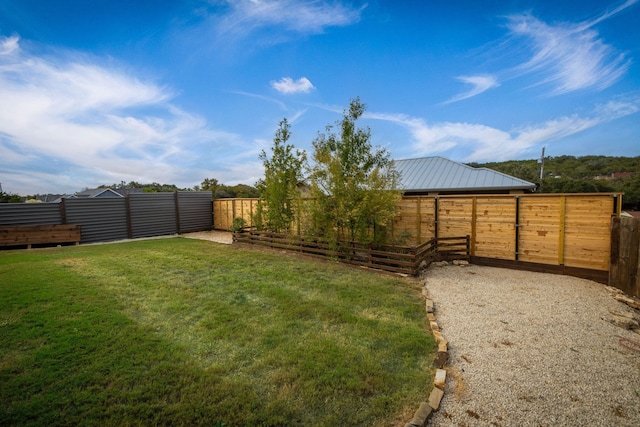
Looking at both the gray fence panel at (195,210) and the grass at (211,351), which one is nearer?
the grass at (211,351)

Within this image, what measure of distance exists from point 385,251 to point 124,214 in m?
13.3

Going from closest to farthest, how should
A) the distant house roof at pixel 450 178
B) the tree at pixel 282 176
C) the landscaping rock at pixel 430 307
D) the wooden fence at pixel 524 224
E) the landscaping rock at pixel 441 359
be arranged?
the landscaping rock at pixel 441 359 < the landscaping rock at pixel 430 307 < the wooden fence at pixel 524 224 < the tree at pixel 282 176 < the distant house roof at pixel 450 178

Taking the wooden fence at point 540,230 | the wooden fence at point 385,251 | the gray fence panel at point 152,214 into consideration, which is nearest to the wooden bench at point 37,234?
the gray fence panel at point 152,214

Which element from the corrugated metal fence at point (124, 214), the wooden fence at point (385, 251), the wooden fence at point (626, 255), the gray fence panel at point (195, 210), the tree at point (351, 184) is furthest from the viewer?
the gray fence panel at point (195, 210)

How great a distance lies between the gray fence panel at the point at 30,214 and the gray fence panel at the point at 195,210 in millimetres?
5131

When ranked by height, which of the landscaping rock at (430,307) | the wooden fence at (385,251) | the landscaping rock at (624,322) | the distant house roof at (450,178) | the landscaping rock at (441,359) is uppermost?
the distant house roof at (450,178)

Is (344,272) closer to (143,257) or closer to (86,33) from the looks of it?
(143,257)

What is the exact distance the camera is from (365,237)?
295 inches

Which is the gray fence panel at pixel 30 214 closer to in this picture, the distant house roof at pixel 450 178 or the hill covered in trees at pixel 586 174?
the distant house roof at pixel 450 178

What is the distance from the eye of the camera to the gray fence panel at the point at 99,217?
12.1 metres

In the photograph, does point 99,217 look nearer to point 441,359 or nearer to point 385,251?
point 385,251

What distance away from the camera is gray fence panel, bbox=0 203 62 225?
35.9ft

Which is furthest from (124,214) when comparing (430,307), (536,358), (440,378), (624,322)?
(624,322)

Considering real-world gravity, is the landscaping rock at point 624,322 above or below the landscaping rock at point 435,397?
below
